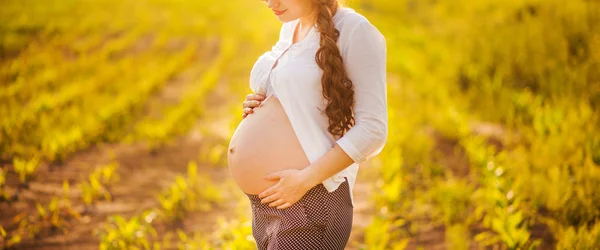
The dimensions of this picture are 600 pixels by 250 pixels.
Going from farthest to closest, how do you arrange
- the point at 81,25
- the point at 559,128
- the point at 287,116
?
the point at 81,25 < the point at 559,128 < the point at 287,116

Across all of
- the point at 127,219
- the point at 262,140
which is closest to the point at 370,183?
the point at 127,219

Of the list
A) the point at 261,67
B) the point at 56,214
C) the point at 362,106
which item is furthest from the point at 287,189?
the point at 56,214

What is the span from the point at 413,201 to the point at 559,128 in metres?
1.72

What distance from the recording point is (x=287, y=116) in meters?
1.74

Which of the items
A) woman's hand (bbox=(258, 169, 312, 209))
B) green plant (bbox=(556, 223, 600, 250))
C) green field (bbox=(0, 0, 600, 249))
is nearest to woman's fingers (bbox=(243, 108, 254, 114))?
woman's hand (bbox=(258, 169, 312, 209))

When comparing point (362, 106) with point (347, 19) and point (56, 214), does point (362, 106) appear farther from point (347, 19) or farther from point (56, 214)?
point (56, 214)

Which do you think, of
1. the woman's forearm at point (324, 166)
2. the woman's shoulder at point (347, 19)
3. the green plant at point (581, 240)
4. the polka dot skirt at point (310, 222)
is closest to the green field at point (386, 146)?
the green plant at point (581, 240)

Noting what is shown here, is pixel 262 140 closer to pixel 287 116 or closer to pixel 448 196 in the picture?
pixel 287 116

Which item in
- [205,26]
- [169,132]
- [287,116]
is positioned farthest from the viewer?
[205,26]

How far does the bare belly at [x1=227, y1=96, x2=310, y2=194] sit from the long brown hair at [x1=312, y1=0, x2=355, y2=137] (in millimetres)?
147

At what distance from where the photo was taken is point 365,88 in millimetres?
1586

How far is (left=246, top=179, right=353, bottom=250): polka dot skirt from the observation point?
1683 millimetres

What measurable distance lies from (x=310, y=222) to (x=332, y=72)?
0.50 meters

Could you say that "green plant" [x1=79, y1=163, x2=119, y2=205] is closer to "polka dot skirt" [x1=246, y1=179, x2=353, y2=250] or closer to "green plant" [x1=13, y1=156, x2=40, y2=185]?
"green plant" [x1=13, y1=156, x2=40, y2=185]
